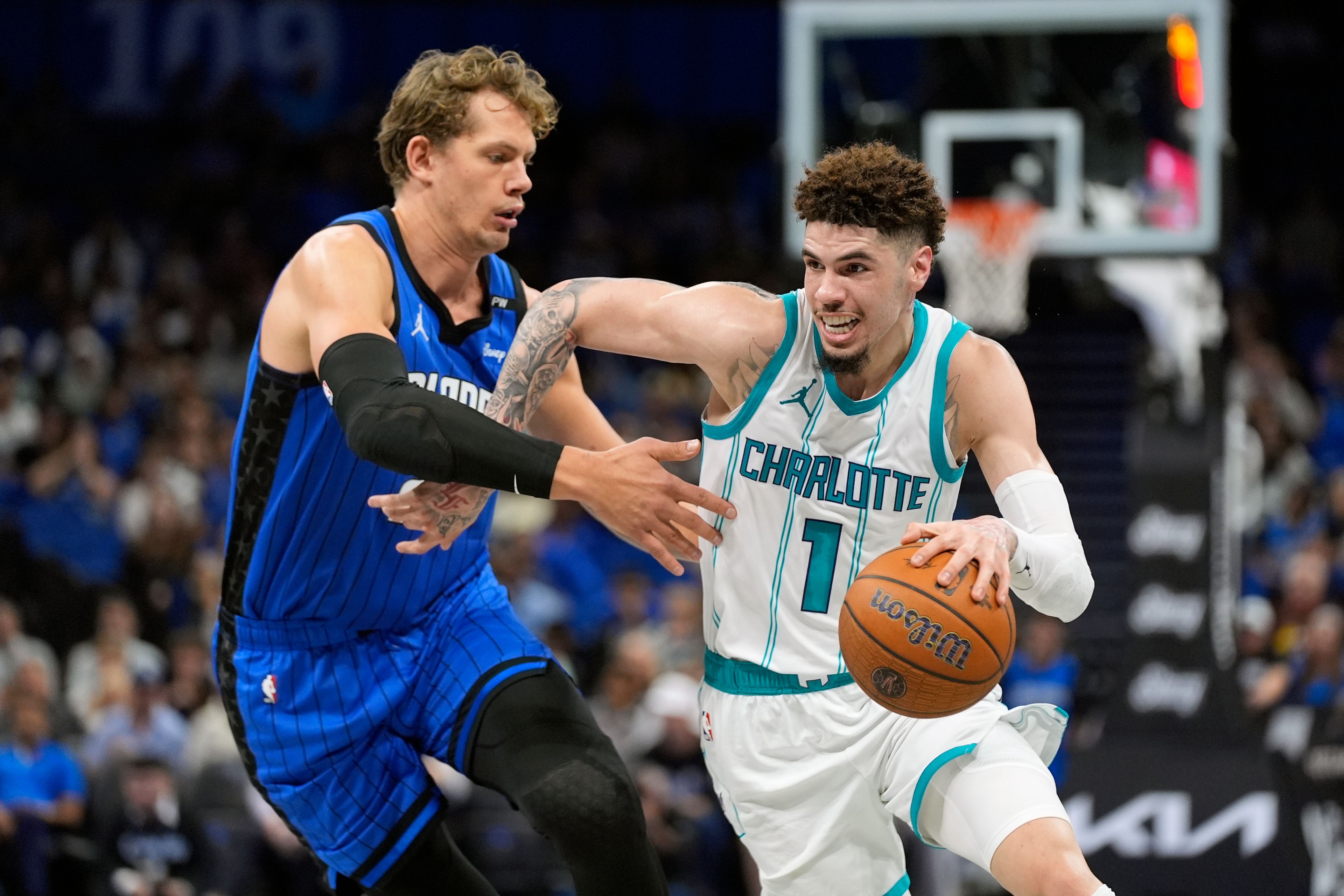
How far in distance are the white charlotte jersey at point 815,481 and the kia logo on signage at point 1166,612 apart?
573cm

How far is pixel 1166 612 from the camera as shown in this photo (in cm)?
970

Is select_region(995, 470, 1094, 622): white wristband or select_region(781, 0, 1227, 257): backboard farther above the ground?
select_region(781, 0, 1227, 257): backboard

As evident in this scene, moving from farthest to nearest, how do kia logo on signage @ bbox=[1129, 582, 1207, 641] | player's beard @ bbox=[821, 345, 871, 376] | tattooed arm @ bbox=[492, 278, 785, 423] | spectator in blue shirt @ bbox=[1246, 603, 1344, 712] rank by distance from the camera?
spectator in blue shirt @ bbox=[1246, 603, 1344, 712] < kia logo on signage @ bbox=[1129, 582, 1207, 641] < tattooed arm @ bbox=[492, 278, 785, 423] < player's beard @ bbox=[821, 345, 871, 376]

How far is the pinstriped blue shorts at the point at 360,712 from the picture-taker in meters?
4.54

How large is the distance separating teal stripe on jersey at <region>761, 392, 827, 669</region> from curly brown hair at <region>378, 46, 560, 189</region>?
1.22m

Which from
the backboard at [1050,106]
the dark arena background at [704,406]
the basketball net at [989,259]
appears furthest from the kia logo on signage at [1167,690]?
the backboard at [1050,106]

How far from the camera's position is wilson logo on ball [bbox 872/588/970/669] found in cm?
375

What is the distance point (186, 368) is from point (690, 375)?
165 inches

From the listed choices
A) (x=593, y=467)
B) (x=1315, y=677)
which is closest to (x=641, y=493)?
(x=593, y=467)

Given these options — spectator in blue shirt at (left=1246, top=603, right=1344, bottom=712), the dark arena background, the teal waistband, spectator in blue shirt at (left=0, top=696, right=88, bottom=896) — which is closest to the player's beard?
the teal waistband

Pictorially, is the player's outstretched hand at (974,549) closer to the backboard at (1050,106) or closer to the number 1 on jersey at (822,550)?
the number 1 on jersey at (822,550)

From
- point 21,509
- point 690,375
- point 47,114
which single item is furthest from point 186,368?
point 47,114

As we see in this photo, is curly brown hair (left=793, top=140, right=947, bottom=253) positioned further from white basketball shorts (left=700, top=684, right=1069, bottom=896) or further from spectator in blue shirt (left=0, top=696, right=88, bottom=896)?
spectator in blue shirt (left=0, top=696, right=88, bottom=896)

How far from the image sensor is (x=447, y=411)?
393 cm
